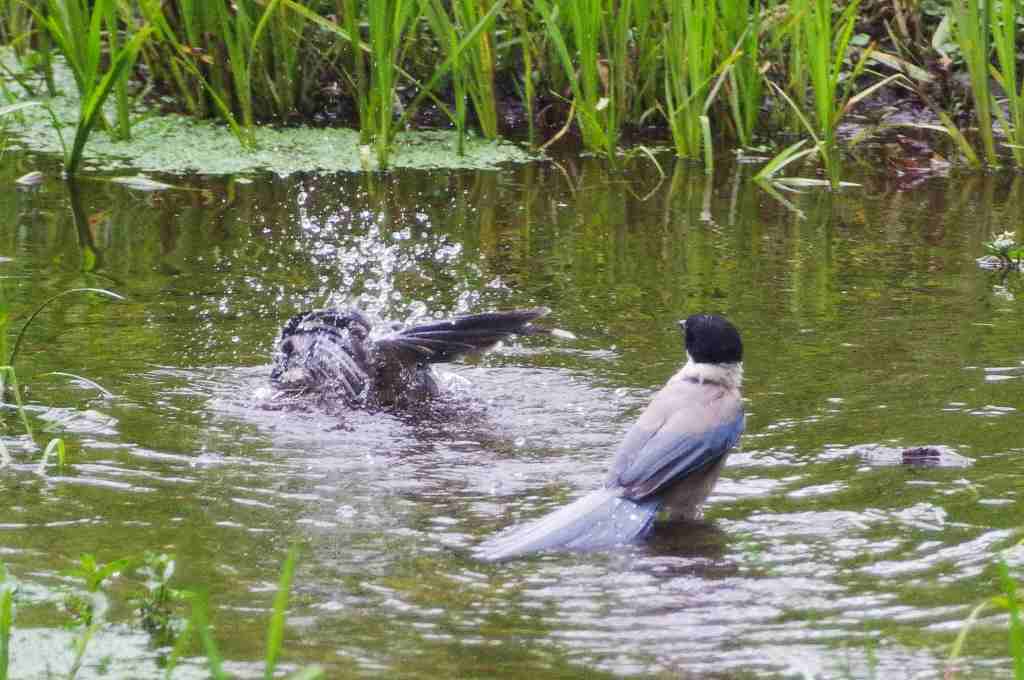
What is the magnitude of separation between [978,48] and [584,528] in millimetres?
5021

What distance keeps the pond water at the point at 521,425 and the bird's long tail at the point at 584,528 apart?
6cm

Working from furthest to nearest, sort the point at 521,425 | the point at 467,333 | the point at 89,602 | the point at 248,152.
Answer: the point at 248,152 < the point at 467,333 < the point at 521,425 < the point at 89,602

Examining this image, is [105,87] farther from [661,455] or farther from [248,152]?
[661,455]

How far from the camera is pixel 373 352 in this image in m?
5.14

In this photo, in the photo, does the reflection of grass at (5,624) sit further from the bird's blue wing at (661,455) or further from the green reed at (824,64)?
the green reed at (824,64)

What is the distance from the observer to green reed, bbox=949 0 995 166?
763 centimetres

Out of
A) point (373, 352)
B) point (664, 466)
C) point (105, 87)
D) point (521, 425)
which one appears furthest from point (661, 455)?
point (105, 87)

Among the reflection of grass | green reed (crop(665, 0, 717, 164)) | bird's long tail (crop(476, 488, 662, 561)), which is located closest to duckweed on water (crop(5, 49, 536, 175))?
green reed (crop(665, 0, 717, 164))

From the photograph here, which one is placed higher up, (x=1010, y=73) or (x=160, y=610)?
(x=1010, y=73)

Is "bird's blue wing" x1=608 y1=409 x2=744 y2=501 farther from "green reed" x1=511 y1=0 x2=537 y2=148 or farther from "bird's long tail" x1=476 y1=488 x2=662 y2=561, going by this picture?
"green reed" x1=511 y1=0 x2=537 y2=148

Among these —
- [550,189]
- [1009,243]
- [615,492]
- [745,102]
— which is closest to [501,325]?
[615,492]

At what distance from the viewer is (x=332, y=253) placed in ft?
21.9

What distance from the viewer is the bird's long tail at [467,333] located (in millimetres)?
4980

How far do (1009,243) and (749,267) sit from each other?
110 cm
